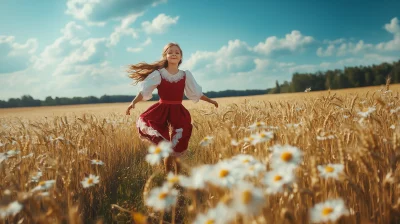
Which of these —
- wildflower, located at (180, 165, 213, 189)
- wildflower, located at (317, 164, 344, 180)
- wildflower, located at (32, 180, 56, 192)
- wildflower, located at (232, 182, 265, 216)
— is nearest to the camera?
wildflower, located at (232, 182, 265, 216)

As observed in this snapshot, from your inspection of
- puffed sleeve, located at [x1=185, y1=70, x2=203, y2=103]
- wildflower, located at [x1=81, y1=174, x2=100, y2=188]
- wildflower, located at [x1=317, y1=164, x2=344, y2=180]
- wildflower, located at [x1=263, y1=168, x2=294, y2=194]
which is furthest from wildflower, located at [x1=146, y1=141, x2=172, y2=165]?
puffed sleeve, located at [x1=185, y1=70, x2=203, y2=103]

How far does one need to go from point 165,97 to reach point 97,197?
171cm

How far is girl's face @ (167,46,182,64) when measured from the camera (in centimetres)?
414

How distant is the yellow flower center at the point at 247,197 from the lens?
0.77 m

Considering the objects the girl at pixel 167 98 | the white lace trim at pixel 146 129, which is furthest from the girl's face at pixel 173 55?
the white lace trim at pixel 146 129

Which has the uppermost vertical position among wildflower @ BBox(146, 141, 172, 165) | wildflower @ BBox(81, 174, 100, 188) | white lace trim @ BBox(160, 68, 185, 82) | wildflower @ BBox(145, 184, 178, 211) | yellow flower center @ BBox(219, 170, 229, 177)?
white lace trim @ BBox(160, 68, 185, 82)

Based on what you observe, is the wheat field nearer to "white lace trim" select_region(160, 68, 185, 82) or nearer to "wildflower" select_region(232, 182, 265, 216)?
"wildflower" select_region(232, 182, 265, 216)

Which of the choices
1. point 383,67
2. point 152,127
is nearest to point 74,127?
point 152,127

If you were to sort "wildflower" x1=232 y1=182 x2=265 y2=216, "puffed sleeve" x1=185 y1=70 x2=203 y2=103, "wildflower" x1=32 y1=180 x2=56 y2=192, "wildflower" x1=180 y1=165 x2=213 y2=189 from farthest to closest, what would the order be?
"puffed sleeve" x1=185 y1=70 x2=203 y2=103 < "wildflower" x1=32 y1=180 x2=56 y2=192 < "wildflower" x1=180 y1=165 x2=213 y2=189 < "wildflower" x1=232 y1=182 x2=265 y2=216

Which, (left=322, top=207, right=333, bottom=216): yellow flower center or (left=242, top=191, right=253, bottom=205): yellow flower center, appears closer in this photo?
(left=242, top=191, right=253, bottom=205): yellow flower center

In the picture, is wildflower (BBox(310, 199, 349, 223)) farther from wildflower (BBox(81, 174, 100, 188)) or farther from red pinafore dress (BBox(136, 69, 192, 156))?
red pinafore dress (BBox(136, 69, 192, 156))

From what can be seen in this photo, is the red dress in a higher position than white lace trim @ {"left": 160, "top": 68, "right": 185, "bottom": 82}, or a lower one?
lower

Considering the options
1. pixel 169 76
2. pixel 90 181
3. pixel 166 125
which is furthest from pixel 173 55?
pixel 90 181

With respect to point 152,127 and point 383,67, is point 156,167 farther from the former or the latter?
point 383,67
